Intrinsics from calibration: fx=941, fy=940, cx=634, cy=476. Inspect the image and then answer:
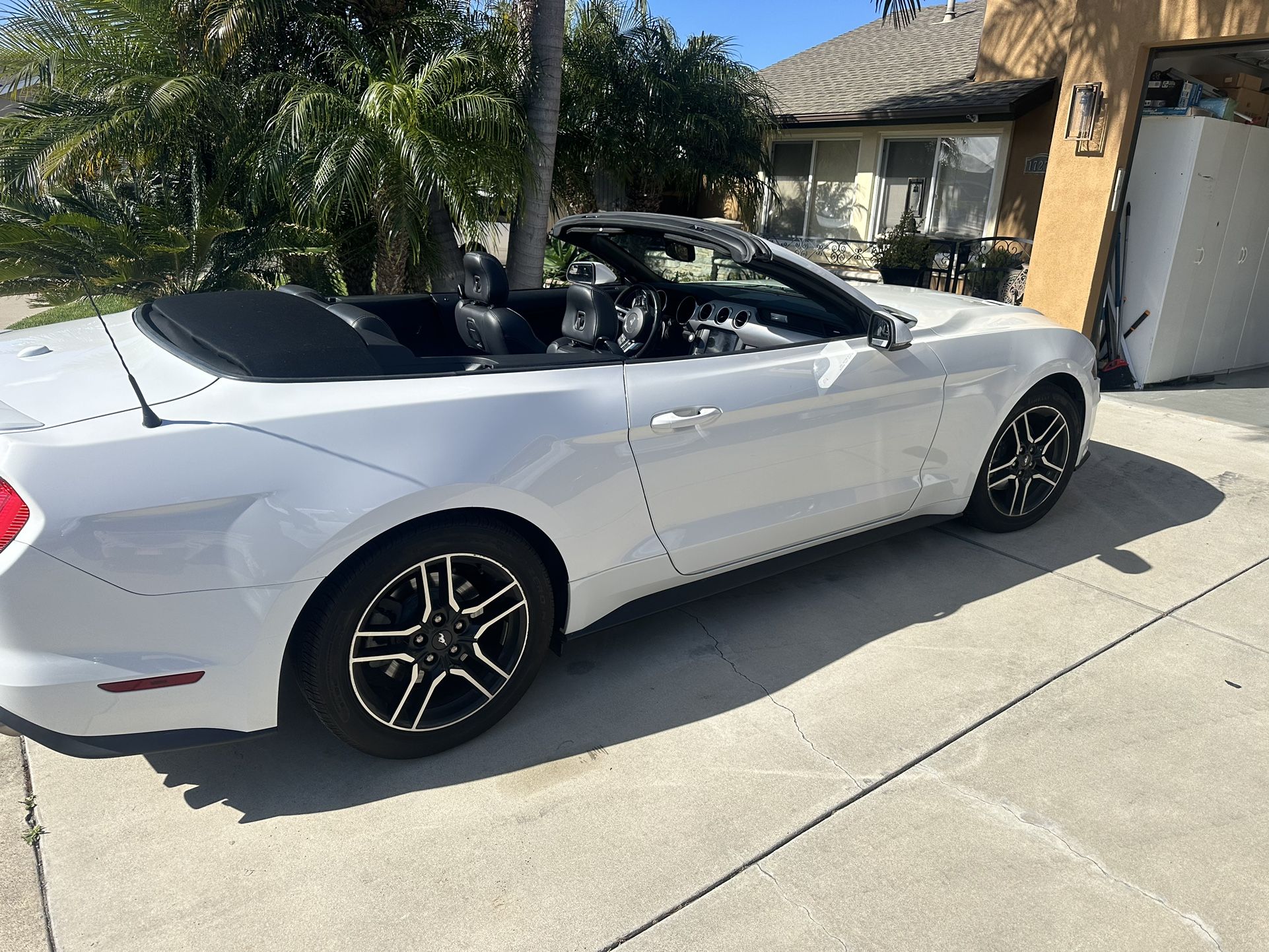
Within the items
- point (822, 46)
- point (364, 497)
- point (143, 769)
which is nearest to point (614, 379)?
point (364, 497)

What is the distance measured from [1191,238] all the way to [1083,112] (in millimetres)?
1341

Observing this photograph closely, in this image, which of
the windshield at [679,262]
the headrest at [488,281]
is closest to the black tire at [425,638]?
the headrest at [488,281]

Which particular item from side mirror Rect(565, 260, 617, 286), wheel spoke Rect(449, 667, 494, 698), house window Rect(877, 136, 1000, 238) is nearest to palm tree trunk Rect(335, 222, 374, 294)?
side mirror Rect(565, 260, 617, 286)

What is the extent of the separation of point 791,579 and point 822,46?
15849 mm

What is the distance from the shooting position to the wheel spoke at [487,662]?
108 inches

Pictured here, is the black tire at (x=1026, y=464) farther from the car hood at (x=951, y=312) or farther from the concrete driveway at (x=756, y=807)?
the concrete driveway at (x=756, y=807)

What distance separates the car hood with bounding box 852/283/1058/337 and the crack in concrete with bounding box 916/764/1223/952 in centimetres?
186

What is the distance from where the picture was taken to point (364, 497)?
239 cm

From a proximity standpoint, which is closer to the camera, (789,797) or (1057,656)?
(789,797)

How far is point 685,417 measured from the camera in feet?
9.88

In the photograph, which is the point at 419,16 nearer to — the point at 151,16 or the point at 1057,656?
the point at 151,16

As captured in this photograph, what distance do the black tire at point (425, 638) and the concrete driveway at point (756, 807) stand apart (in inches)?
6.4

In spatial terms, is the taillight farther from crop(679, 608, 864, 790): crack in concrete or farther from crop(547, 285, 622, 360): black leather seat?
crop(679, 608, 864, 790): crack in concrete

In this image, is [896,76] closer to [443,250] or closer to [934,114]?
[934,114]
